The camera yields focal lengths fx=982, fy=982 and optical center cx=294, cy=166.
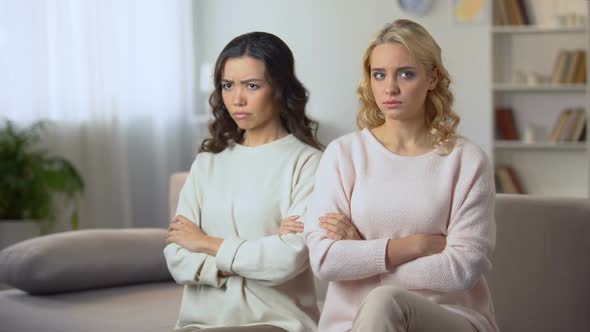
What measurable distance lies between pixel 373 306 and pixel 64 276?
1479mm

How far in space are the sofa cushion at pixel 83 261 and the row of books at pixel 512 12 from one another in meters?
3.83

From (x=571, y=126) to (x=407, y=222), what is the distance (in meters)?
4.68

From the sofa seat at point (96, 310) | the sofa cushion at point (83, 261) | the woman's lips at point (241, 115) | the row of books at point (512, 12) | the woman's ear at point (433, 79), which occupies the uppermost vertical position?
the row of books at point (512, 12)

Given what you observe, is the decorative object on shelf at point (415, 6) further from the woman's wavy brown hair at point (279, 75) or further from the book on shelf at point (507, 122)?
the woman's wavy brown hair at point (279, 75)

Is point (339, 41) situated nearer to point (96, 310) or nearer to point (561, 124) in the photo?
point (561, 124)

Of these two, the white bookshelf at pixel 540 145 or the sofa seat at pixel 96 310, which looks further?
the white bookshelf at pixel 540 145

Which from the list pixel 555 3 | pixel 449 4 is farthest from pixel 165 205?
pixel 555 3

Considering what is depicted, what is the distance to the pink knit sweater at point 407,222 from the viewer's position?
1.85 metres

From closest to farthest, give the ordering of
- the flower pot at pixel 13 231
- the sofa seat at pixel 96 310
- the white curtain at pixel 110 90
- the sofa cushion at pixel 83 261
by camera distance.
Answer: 1. the sofa seat at pixel 96 310
2. the sofa cushion at pixel 83 261
3. the flower pot at pixel 13 231
4. the white curtain at pixel 110 90

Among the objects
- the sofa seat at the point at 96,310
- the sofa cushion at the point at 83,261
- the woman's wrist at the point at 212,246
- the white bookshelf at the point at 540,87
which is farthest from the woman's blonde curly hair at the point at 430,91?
the white bookshelf at the point at 540,87

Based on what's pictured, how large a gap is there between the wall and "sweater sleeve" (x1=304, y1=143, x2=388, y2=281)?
Result: 4563 millimetres

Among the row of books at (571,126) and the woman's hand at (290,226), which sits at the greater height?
the woman's hand at (290,226)

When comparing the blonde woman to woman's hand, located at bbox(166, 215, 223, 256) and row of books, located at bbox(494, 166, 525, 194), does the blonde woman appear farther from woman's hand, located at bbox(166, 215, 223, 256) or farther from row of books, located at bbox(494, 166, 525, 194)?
row of books, located at bbox(494, 166, 525, 194)

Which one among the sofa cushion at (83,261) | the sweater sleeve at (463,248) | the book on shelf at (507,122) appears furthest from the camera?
the book on shelf at (507,122)
